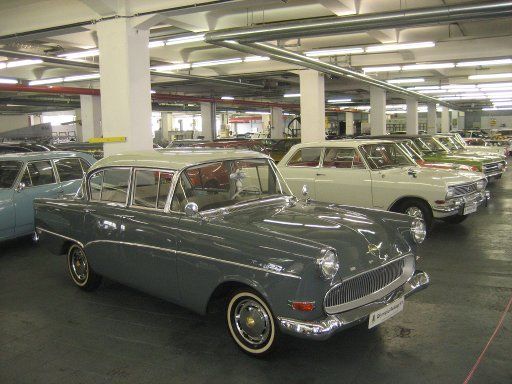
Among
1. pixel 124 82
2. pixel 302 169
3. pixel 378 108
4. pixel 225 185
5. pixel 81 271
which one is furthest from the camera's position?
pixel 378 108

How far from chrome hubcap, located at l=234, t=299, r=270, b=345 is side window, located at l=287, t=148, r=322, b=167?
15.9ft

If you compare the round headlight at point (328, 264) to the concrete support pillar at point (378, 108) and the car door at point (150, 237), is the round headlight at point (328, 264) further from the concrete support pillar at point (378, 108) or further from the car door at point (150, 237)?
the concrete support pillar at point (378, 108)

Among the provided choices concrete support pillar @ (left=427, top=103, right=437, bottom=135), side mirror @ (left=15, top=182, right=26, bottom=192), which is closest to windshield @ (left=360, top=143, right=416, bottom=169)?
side mirror @ (left=15, top=182, right=26, bottom=192)

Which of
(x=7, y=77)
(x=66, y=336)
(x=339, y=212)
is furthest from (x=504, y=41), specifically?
(x=7, y=77)

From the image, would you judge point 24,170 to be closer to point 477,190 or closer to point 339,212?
point 339,212

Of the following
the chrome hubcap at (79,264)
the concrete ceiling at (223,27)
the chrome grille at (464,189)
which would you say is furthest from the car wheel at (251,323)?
the concrete ceiling at (223,27)

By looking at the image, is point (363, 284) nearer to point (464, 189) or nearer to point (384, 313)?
point (384, 313)

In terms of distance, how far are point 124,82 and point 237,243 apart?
6654 mm

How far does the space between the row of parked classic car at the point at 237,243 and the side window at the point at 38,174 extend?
6.41 ft

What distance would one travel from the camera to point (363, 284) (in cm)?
355

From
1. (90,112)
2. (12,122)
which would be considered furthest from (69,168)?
(12,122)

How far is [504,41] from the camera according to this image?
13250 mm

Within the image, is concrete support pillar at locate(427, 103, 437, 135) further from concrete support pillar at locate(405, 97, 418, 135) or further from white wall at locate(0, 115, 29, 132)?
white wall at locate(0, 115, 29, 132)

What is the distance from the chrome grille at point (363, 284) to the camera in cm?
334
